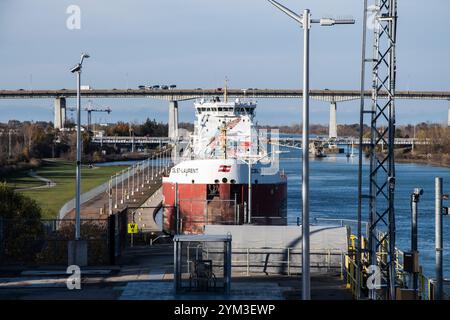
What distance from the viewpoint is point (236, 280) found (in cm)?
2320

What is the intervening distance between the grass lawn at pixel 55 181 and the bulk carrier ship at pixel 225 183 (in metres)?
7.52

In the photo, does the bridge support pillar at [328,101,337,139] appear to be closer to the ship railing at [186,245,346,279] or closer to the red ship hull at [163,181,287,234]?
the red ship hull at [163,181,287,234]

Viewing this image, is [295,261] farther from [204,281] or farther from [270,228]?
[204,281]

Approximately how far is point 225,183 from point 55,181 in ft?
126

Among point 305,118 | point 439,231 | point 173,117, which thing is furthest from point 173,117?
point 305,118

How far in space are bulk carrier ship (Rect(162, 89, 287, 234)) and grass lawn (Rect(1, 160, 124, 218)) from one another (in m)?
7.52

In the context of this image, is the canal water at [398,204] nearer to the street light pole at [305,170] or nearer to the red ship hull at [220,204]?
the red ship hull at [220,204]

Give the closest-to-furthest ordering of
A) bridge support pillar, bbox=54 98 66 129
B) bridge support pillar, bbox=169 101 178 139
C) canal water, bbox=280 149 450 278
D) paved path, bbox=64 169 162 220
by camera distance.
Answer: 1. canal water, bbox=280 149 450 278
2. paved path, bbox=64 169 162 220
3. bridge support pillar, bbox=169 101 178 139
4. bridge support pillar, bbox=54 98 66 129

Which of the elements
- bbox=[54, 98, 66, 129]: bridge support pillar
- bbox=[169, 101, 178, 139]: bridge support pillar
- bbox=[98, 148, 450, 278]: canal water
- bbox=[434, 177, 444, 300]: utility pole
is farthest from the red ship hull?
bbox=[54, 98, 66, 129]: bridge support pillar

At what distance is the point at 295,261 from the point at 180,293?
5285 millimetres

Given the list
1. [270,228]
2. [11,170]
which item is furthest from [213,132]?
[270,228]

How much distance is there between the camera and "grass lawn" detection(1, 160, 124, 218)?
2319 inches

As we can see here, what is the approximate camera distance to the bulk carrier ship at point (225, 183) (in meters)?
45.9

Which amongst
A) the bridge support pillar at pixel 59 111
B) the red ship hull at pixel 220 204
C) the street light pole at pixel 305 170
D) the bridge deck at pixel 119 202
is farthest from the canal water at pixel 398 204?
the bridge support pillar at pixel 59 111
